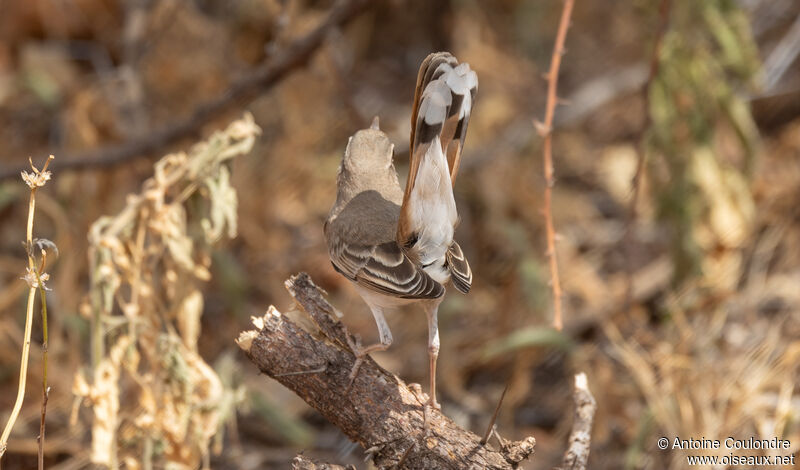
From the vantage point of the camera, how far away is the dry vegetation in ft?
11.6

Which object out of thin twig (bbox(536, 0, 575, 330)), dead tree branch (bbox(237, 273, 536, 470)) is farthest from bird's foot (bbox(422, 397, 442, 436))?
thin twig (bbox(536, 0, 575, 330))

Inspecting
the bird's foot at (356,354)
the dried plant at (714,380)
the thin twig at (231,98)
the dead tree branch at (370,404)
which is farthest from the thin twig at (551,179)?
the thin twig at (231,98)

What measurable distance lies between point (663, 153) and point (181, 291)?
2.90m

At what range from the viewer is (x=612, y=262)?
21.2ft

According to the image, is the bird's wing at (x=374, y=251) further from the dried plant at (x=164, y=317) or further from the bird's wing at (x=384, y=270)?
the dried plant at (x=164, y=317)

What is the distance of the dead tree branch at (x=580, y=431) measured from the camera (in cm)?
270

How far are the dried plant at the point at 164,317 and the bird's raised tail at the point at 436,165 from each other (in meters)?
0.96

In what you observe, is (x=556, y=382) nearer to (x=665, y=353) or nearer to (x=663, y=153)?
(x=665, y=353)

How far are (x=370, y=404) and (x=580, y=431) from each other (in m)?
0.76

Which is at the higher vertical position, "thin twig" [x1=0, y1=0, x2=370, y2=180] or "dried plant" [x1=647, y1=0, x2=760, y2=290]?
"dried plant" [x1=647, y1=0, x2=760, y2=290]

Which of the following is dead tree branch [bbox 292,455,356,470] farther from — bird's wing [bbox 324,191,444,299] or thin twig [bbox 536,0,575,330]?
thin twig [bbox 536,0,575,330]

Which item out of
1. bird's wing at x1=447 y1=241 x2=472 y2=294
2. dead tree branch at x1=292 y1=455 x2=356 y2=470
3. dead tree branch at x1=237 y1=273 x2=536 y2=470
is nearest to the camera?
dead tree branch at x1=292 y1=455 x2=356 y2=470

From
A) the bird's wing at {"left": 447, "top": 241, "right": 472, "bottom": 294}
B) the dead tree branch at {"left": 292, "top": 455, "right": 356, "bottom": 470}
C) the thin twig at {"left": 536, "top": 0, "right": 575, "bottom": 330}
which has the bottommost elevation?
the dead tree branch at {"left": 292, "top": 455, "right": 356, "bottom": 470}

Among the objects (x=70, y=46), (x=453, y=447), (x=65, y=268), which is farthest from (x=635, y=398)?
(x=70, y=46)
